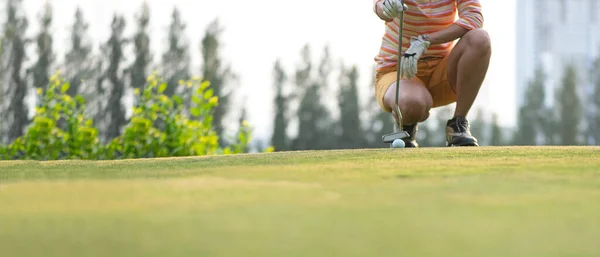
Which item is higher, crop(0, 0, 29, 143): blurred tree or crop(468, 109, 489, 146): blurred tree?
crop(0, 0, 29, 143): blurred tree

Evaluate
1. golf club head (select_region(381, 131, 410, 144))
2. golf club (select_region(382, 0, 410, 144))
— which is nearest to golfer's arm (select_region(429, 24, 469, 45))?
golf club (select_region(382, 0, 410, 144))

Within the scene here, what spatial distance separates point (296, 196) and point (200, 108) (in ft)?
13.0

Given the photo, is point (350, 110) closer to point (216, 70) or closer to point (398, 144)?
point (216, 70)

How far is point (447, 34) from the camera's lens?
132 inches

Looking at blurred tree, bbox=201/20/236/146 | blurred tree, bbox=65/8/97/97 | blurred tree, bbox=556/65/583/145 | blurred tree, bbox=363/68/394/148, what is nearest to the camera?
blurred tree, bbox=65/8/97/97

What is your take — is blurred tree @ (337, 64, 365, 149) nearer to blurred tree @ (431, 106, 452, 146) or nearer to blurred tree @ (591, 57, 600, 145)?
blurred tree @ (431, 106, 452, 146)

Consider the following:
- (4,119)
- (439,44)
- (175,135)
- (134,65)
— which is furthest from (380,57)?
(4,119)

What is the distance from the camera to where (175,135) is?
4.96 metres

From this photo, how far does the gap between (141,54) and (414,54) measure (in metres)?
7.82

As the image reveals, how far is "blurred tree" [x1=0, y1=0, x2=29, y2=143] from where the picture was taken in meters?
11.4

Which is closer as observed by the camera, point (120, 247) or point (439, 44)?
point (120, 247)

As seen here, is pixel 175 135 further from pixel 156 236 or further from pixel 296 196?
pixel 156 236

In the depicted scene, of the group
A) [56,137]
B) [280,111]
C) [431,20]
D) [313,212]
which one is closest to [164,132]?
[56,137]

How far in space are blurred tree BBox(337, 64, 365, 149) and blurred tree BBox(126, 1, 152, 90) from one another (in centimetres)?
659
